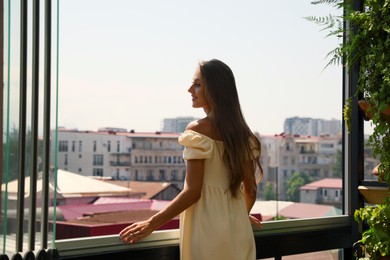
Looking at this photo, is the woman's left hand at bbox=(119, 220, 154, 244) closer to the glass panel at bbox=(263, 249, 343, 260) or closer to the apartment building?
the glass panel at bbox=(263, 249, 343, 260)

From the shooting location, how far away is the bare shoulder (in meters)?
1.97

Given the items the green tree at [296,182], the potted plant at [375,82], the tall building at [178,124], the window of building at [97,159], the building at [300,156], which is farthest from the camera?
the green tree at [296,182]

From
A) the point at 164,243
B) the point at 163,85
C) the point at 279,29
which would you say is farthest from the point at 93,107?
the point at 164,243

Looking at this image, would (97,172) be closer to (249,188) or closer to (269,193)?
(269,193)

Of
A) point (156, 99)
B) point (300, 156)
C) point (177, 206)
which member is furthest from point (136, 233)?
point (300, 156)

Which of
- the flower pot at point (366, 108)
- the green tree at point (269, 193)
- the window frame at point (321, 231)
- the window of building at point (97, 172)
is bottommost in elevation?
the green tree at point (269, 193)

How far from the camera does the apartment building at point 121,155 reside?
81.1 feet

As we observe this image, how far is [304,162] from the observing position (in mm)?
38906

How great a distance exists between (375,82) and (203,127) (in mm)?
729

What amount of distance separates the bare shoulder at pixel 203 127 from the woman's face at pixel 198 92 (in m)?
0.07

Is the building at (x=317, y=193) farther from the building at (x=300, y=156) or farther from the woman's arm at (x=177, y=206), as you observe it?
the woman's arm at (x=177, y=206)

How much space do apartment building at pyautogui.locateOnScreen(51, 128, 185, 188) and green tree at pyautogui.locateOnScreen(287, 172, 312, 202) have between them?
28.9ft

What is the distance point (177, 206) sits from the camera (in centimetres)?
191

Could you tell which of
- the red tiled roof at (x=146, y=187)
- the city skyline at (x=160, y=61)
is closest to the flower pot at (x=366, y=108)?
the city skyline at (x=160, y=61)
